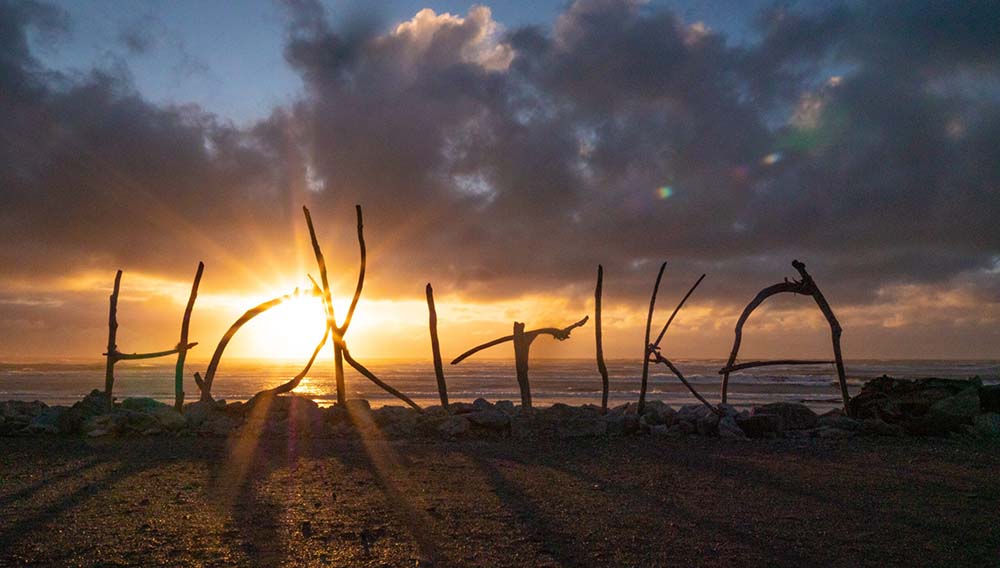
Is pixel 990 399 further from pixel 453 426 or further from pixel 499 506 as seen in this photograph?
pixel 499 506

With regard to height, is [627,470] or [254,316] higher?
[254,316]

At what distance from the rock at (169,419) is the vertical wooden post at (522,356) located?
655 cm

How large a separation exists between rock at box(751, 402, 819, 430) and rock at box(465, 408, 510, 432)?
→ 4.84 m

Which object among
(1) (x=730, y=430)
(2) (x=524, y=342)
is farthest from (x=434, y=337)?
(1) (x=730, y=430)

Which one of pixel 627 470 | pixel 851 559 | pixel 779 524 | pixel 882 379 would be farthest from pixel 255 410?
pixel 882 379

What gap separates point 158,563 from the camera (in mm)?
5172

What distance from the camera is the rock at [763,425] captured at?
13398 mm

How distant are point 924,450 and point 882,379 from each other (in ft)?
13.2

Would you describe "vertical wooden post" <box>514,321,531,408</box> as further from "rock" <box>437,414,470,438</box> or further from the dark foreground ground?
the dark foreground ground

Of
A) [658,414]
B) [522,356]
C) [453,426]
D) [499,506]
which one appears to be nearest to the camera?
[499,506]

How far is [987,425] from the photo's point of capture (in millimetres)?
13000

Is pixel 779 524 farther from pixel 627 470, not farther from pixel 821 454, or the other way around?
pixel 821 454

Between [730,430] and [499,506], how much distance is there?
7.52m

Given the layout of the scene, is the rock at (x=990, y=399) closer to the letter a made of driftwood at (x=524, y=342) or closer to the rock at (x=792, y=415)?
the rock at (x=792, y=415)
